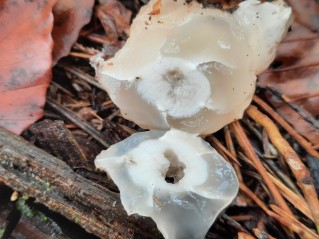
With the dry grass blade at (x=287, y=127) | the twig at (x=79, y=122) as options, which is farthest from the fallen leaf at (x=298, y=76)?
the twig at (x=79, y=122)

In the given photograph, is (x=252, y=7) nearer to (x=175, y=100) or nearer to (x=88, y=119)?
(x=175, y=100)

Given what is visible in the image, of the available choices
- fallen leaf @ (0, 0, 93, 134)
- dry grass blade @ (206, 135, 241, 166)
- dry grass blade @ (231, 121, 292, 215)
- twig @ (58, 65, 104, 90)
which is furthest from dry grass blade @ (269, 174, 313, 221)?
fallen leaf @ (0, 0, 93, 134)

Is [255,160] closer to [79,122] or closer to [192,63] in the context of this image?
[192,63]

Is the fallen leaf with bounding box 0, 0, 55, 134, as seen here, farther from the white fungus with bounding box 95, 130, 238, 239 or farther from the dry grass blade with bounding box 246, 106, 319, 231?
the dry grass blade with bounding box 246, 106, 319, 231

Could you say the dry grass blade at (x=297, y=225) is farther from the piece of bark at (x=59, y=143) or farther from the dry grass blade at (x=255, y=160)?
the piece of bark at (x=59, y=143)

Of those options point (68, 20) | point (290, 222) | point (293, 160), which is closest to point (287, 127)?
point (293, 160)

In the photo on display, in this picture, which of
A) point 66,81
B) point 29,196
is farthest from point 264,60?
point 29,196
